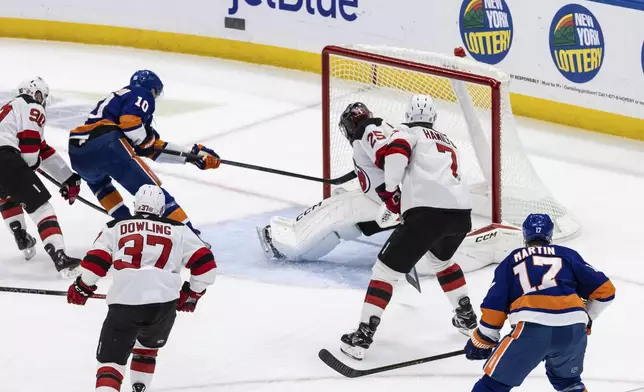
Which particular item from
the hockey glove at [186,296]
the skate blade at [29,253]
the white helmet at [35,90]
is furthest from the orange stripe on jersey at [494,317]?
the skate blade at [29,253]

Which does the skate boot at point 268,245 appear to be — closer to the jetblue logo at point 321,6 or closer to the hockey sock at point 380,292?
the hockey sock at point 380,292

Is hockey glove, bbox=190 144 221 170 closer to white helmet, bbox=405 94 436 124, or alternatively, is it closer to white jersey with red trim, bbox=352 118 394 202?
white jersey with red trim, bbox=352 118 394 202

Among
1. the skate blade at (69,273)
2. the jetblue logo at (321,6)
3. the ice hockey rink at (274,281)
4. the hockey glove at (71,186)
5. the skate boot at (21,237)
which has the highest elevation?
the jetblue logo at (321,6)

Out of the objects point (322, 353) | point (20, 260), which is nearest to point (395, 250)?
point (322, 353)

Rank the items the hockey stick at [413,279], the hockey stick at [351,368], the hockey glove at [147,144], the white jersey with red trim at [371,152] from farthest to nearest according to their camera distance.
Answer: the hockey glove at [147,144] → the hockey stick at [413,279] → the white jersey with red trim at [371,152] → the hockey stick at [351,368]

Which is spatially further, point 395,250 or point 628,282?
point 628,282

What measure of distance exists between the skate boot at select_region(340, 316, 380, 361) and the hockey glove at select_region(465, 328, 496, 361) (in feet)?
2.67

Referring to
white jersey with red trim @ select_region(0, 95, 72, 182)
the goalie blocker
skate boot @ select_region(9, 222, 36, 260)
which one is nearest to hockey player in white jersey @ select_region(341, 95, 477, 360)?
the goalie blocker

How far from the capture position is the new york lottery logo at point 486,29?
26.0ft

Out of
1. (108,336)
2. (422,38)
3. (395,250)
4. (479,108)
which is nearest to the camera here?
(108,336)

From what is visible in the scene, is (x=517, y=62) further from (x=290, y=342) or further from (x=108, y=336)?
(x=108, y=336)

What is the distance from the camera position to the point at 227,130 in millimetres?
8094

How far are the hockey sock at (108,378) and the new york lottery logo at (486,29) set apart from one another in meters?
4.54

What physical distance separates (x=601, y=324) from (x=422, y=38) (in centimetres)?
369
